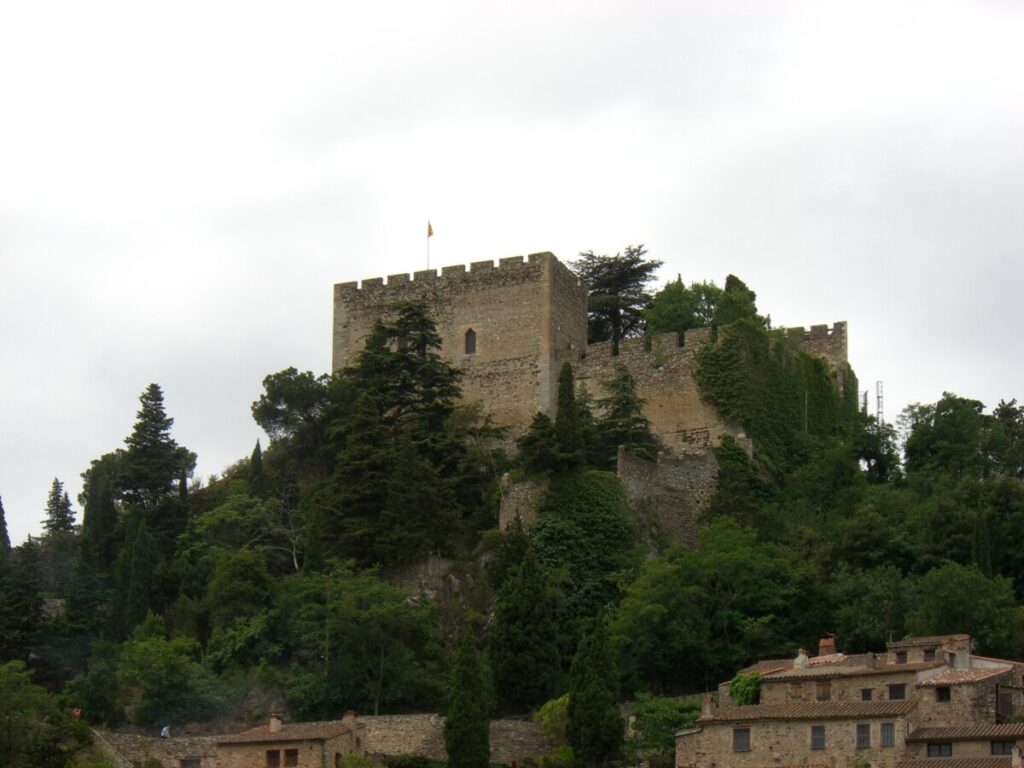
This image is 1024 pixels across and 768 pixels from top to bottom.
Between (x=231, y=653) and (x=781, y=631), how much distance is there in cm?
1526

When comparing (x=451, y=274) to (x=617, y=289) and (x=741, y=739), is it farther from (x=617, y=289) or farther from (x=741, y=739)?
(x=741, y=739)

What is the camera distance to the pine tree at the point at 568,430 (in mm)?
63375

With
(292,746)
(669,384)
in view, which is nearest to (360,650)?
(292,746)

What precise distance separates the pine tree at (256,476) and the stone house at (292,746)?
1672 cm

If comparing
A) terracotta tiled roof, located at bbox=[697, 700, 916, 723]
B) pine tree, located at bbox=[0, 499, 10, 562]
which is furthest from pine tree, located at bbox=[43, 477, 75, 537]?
terracotta tiled roof, located at bbox=[697, 700, 916, 723]

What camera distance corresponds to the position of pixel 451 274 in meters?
74.9

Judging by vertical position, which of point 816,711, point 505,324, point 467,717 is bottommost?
point 467,717

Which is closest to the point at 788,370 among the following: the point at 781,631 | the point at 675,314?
the point at 675,314

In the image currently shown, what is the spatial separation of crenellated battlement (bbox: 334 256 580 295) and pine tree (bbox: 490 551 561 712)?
19012mm

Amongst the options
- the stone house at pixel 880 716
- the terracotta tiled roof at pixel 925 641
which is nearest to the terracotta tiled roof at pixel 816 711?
the stone house at pixel 880 716

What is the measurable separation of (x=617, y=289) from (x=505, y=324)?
11.1m

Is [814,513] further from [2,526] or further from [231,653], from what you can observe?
[2,526]

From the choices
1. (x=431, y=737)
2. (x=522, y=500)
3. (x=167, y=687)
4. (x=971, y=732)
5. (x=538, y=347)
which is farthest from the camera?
(x=538, y=347)

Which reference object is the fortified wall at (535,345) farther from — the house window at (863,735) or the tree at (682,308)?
the house window at (863,735)
